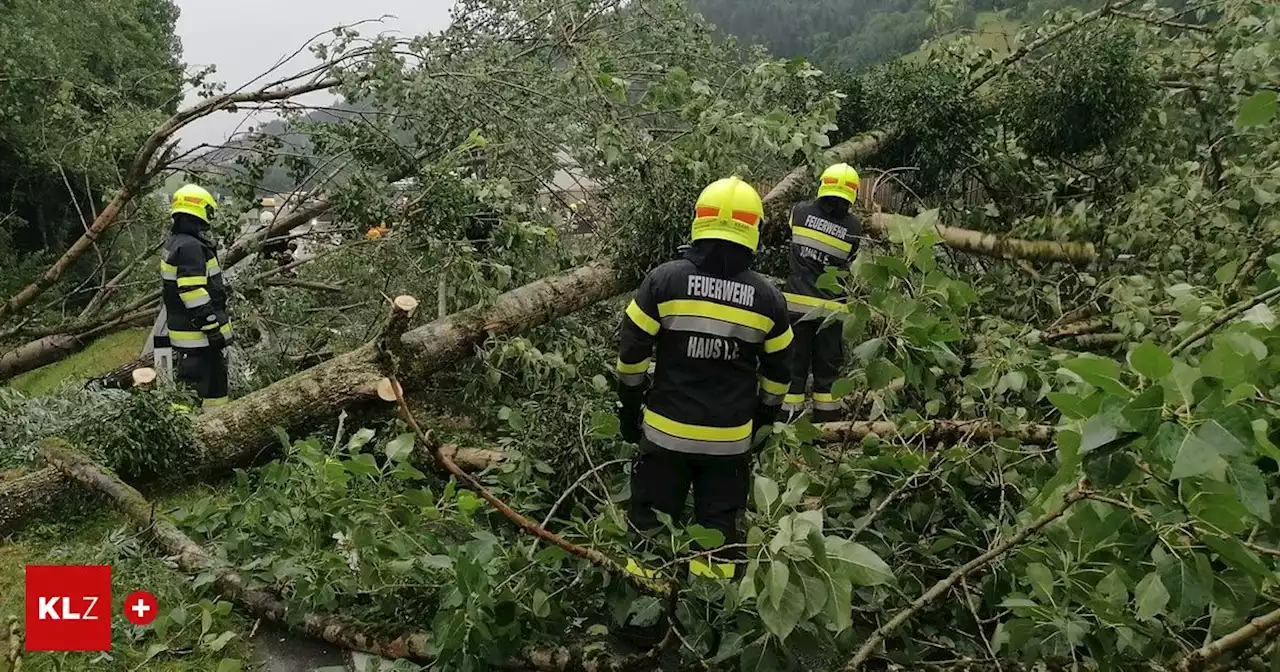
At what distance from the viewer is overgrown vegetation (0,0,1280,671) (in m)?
1.49

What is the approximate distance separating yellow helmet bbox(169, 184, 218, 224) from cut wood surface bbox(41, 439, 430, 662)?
1.64 meters

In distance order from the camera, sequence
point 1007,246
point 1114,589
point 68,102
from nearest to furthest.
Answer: point 1114,589, point 1007,246, point 68,102

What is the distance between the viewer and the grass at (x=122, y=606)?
241 cm

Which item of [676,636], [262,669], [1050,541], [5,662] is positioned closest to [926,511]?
[1050,541]

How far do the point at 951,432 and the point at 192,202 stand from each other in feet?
14.2

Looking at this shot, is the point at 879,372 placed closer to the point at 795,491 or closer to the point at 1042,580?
the point at 795,491

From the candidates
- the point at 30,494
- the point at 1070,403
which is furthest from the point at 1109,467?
the point at 30,494

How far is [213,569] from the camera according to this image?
9.11 ft

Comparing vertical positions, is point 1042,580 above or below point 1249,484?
below

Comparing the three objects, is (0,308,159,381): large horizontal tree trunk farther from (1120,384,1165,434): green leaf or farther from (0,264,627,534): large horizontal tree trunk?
(1120,384,1165,434): green leaf

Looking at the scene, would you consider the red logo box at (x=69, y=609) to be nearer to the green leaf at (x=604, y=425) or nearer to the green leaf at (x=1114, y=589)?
the green leaf at (x=604, y=425)

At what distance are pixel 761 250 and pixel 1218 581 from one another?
423cm

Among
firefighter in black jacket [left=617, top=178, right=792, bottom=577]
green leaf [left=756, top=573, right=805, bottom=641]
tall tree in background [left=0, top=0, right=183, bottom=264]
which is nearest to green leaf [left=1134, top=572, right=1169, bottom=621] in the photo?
green leaf [left=756, top=573, right=805, bottom=641]

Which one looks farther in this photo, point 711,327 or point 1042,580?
point 711,327
